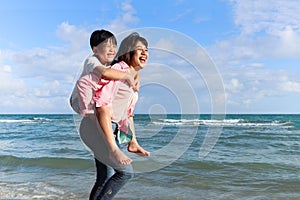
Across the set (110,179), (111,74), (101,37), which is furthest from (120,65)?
Answer: (110,179)

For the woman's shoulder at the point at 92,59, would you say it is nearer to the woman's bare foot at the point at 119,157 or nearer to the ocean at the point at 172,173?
the ocean at the point at 172,173

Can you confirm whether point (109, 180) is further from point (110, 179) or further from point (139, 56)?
point (139, 56)

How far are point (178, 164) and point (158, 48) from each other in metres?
5.78

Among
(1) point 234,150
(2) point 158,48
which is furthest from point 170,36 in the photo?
(1) point 234,150

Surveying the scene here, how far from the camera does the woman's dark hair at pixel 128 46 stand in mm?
2680

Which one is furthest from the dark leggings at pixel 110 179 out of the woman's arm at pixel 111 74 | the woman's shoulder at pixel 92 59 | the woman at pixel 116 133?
the woman's shoulder at pixel 92 59

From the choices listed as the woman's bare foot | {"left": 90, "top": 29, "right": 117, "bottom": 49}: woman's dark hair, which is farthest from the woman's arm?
the woman's bare foot

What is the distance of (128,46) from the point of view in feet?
8.86

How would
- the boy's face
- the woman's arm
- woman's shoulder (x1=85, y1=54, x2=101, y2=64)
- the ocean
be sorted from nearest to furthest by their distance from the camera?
the woman's arm < woman's shoulder (x1=85, y1=54, x2=101, y2=64) < the boy's face < the ocean

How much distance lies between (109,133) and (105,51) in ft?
2.11

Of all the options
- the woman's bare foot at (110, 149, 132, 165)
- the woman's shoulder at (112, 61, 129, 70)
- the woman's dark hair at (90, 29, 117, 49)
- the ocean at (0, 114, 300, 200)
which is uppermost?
the woman's dark hair at (90, 29, 117, 49)

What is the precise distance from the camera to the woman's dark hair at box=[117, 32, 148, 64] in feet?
8.79

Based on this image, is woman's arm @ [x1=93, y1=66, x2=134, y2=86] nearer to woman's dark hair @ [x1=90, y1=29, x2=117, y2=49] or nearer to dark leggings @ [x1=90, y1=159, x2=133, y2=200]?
woman's dark hair @ [x1=90, y1=29, x2=117, y2=49]

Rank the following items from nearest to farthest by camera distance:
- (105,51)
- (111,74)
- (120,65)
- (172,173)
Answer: (111,74) < (120,65) < (105,51) < (172,173)
